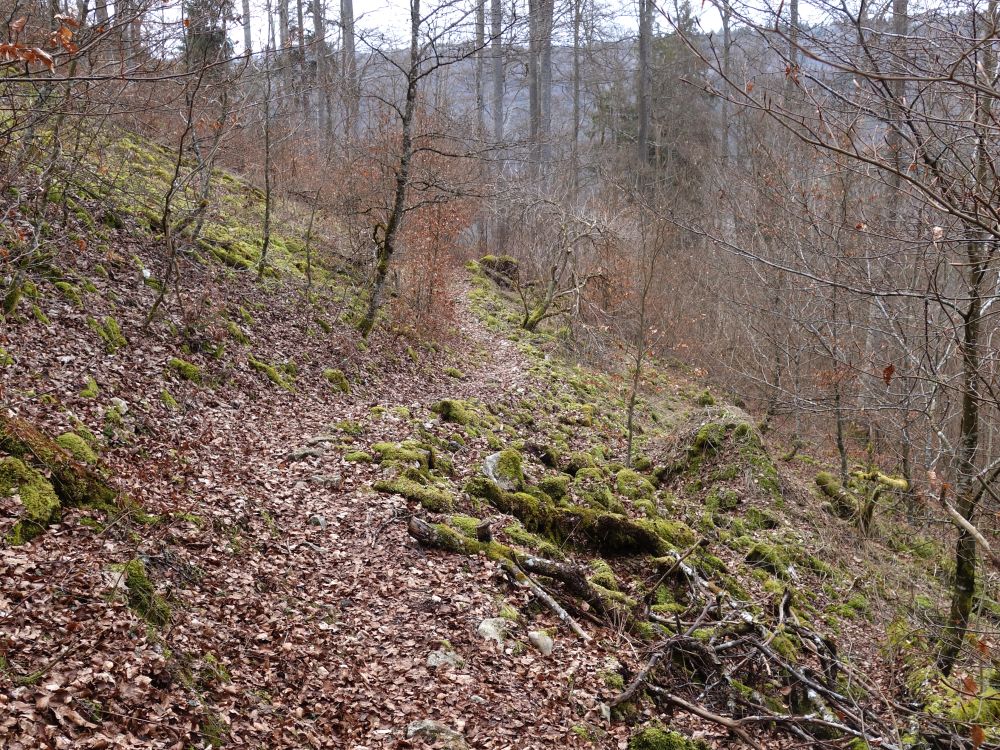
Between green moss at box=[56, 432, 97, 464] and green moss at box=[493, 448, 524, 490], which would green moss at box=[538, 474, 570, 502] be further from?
green moss at box=[56, 432, 97, 464]

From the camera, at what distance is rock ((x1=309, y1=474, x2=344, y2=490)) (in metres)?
6.91

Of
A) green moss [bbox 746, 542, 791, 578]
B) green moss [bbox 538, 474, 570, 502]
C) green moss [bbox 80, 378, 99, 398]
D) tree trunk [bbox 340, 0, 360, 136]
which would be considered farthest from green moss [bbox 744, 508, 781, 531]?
tree trunk [bbox 340, 0, 360, 136]

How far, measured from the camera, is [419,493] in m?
6.99

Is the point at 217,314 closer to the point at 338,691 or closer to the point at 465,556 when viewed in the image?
the point at 465,556

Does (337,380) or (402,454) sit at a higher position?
(337,380)

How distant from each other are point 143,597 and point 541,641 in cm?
291

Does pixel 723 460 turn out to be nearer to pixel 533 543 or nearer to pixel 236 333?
pixel 533 543

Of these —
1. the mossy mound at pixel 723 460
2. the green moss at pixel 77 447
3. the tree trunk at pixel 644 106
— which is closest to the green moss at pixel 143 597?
the green moss at pixel 77 447

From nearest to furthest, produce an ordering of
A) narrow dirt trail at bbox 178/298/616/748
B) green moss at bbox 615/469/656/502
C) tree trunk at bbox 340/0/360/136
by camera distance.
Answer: narrow dirt trail at bbox 178/298/616/748
green moss at bbox 615/469/656/502
tree trunk at bbox 340/0/360/136

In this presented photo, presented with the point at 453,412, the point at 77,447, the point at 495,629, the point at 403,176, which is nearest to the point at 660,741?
the point at 495,629

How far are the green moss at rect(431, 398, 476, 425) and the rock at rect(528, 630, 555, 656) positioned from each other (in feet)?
14.9

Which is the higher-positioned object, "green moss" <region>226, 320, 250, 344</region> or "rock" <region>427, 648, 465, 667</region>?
"green moss" <region>226, 320, 250, 344</region>

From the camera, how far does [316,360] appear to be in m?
10.1

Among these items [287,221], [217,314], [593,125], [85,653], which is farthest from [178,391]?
[593,125]
